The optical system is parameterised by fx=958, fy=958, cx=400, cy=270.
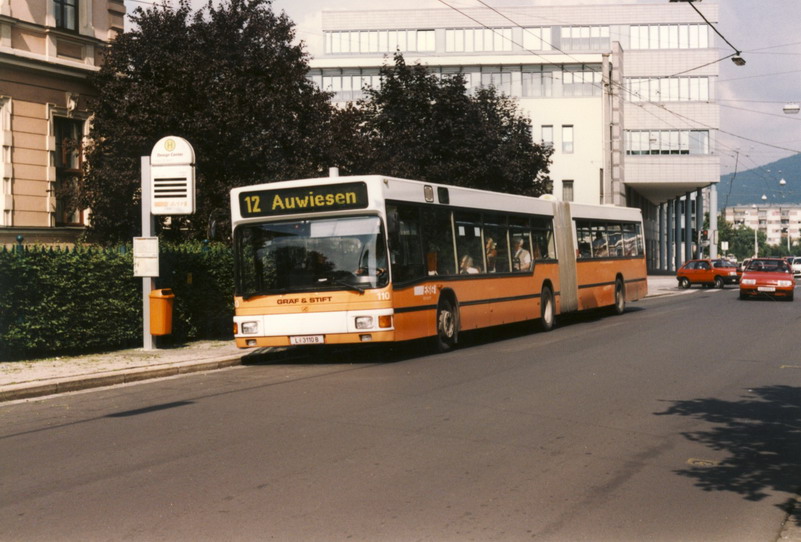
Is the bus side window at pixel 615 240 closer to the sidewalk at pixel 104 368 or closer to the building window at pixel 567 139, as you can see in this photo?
the sidewalk at pixel 104 368

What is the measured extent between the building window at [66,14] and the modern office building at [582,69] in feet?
163

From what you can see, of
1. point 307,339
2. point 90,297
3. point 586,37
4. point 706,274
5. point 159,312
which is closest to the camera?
point 307,339

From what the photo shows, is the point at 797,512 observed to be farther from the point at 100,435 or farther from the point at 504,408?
the point at 100,435

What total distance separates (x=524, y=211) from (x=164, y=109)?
8936 millimetres

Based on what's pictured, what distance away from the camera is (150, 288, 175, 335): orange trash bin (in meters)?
16.0

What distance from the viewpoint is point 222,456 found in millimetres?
7484

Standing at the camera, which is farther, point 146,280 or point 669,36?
point 669,36

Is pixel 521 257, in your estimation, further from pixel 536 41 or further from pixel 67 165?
pixel 536 41

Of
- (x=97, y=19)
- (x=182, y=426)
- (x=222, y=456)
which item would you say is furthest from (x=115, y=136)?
(x=222, y=456)

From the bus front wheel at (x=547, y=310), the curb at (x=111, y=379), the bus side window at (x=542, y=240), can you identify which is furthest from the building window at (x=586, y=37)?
the curb at (x=111, y=379)

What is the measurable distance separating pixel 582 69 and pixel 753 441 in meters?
67.1

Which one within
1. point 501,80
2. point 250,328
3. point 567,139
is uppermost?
point 501,80

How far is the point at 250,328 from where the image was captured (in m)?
14.8

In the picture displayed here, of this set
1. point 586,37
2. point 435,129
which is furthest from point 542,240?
point 586,37
